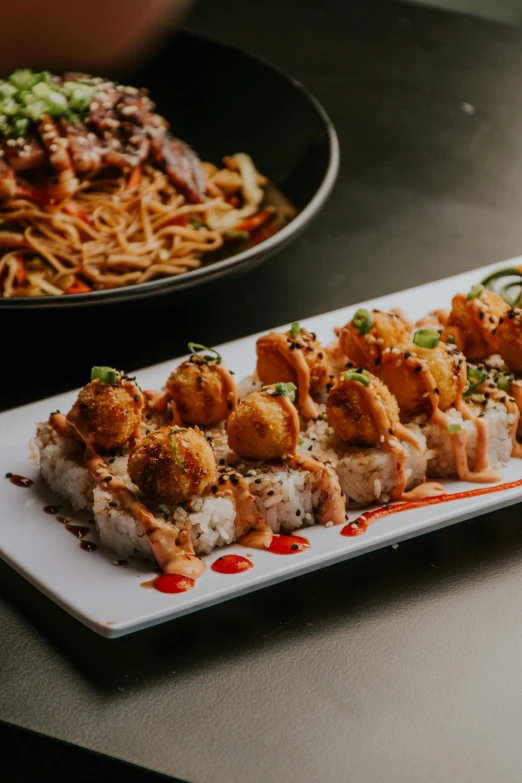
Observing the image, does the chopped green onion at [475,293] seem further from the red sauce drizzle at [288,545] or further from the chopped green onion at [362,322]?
the red sauce drizzle at [288,545]

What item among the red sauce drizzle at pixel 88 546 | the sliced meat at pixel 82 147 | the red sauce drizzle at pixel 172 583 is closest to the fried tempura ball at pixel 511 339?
the red sauce drizzle at pixel 172 583

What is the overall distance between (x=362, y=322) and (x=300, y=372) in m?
0.28

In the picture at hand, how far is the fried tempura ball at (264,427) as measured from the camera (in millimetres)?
2908

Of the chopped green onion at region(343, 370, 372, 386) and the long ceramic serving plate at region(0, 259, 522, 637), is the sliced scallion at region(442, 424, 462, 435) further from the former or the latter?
the chopped green onion at region(343, 370, 372, 386)

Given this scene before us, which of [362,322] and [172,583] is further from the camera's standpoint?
[362,322]

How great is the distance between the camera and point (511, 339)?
3352mm

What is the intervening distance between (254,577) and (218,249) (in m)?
2.09

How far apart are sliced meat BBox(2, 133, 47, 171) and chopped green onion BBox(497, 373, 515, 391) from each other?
2.05m

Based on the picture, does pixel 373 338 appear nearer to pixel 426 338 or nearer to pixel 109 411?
pixel 426 338

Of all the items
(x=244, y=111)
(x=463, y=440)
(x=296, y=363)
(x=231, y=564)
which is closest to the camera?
(x=231, y=564)

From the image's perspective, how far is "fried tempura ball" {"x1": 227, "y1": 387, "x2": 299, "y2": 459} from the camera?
2.91 metres

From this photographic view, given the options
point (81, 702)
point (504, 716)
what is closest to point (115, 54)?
point (81, 702)

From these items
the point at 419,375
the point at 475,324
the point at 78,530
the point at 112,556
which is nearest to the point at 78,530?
the point at 78,530

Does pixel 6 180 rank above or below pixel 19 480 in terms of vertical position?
above
